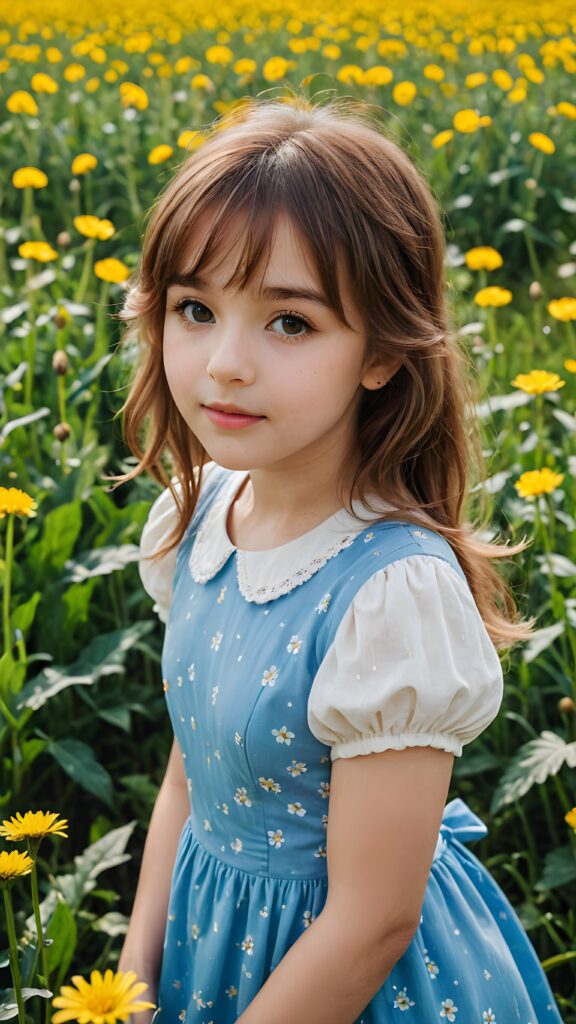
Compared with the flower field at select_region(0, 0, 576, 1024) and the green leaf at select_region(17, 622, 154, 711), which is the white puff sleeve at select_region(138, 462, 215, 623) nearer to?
the flower field at select_region(0, 0, 576, 1024)

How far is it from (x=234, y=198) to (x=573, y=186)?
12.2ft

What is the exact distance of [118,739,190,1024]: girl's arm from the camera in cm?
158

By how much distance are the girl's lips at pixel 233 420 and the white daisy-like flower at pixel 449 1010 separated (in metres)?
0.69

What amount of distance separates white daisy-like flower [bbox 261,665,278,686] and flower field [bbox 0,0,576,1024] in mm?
267

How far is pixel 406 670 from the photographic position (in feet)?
4.00

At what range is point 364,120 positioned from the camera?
146 centimetres

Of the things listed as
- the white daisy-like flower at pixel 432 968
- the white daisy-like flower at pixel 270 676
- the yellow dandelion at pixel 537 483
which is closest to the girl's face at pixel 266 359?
the white daisy-like flower at pixel 270 676

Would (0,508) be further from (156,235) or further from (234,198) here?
(234,198)

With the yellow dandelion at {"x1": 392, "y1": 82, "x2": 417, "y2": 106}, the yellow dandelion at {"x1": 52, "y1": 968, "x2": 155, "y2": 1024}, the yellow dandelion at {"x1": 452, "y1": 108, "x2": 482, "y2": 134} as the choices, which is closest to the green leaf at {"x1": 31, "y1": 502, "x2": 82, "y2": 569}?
the yellow dandelion at {"x1": 52, "y1": 968, "x2": 155, "y2": 1024}

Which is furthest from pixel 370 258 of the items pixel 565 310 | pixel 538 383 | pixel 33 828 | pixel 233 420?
pixel 565 310

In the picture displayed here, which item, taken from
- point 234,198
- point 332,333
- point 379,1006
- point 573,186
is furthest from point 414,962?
point 573,186

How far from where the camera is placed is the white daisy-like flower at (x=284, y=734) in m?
1.32

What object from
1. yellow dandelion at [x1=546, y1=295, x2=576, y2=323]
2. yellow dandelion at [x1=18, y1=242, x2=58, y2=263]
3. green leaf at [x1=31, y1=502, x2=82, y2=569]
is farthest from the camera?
yellow dandelion at [x1=18, y1=242, x2=58, y2=263]

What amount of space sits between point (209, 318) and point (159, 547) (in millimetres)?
443
